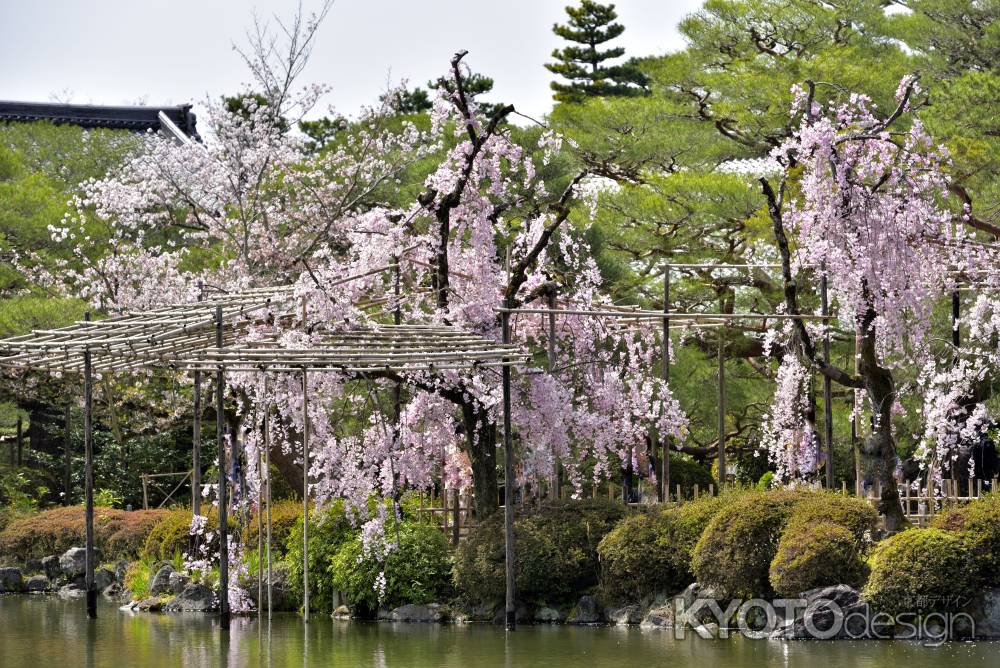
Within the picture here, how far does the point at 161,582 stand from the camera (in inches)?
710

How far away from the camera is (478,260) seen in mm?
16000

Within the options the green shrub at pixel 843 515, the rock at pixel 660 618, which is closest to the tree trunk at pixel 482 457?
the rock at pixel 660 618

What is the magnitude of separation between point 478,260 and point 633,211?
20.5 ft

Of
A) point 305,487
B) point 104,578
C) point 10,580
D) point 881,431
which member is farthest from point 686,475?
point 10,580

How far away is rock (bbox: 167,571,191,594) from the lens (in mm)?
17750

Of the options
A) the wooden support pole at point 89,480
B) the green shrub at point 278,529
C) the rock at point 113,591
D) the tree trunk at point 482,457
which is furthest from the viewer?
the rock at point 113,591

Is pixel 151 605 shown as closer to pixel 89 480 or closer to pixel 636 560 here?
pixel 89 480

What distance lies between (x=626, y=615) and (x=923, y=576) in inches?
129

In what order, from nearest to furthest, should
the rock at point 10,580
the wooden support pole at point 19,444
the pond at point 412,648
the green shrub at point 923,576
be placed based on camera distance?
the pond at point 412,648 → the green shrub at point 923,576 → the rock at point 10,580 → the wooden support pole at point 19,444

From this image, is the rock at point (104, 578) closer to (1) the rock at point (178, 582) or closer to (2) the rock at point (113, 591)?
(2) the rock at point (113, 591)

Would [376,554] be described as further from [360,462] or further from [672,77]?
[672,77]

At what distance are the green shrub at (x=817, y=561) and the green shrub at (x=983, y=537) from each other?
1.00 metres

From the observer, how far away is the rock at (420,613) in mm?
15633

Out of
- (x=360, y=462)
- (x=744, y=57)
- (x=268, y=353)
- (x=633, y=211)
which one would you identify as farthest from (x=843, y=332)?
(x=268, y=353)
